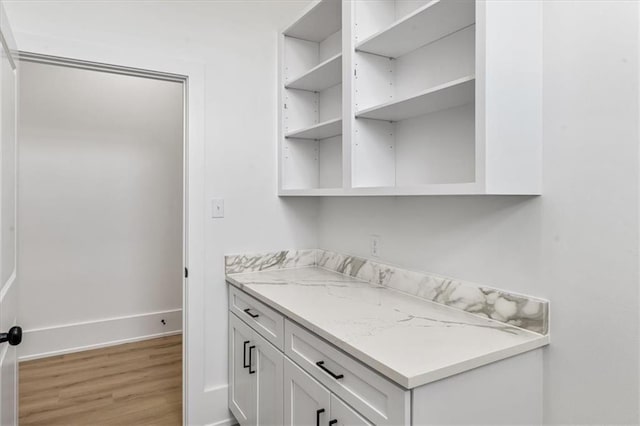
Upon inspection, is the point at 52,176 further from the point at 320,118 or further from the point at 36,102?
the point at 320,118

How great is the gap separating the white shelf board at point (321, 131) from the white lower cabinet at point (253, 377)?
3.43ft

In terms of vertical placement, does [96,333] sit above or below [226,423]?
above

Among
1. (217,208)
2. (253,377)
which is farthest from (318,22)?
(253,377)

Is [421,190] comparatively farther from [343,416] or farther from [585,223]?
[343,416]

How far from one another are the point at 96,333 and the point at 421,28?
11.1ft

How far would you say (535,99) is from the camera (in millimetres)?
1303

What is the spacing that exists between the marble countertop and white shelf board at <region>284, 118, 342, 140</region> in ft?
2.57

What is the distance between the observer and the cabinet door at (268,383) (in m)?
1.67

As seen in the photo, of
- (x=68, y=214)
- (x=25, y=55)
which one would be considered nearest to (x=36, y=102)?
(x=68, y=214)

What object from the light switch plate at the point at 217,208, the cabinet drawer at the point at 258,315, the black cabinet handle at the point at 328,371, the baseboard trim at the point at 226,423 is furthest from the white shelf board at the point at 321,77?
the baseboard trim at the point at 226,423

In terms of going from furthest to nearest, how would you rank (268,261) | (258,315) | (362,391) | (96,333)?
(96,333)
(268,261)
(258,315)
(362,391)

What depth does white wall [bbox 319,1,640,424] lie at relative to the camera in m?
1.10

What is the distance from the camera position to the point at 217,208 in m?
2.20

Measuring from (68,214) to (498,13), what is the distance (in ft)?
11.0
